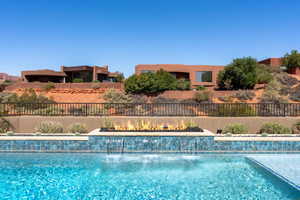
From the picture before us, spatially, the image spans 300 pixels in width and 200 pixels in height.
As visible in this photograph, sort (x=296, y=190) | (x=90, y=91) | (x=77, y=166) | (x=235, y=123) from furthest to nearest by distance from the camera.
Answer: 1. (x=90, y=91)
2. (x=235, y=123)
3. (x=77, y=166)
4. (x=296, y=190)

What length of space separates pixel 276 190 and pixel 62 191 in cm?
438

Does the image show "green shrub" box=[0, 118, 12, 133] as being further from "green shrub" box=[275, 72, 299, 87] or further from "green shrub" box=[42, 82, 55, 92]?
"green shrub" box=[275, 72, 299, 87]

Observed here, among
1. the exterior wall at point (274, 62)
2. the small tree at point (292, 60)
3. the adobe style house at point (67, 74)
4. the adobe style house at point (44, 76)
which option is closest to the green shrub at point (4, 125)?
the adobe style house at point (67, 74)

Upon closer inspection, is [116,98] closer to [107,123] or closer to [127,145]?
[107,123]

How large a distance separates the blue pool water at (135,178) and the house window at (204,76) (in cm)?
3410

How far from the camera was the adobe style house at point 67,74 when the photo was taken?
1642 inches

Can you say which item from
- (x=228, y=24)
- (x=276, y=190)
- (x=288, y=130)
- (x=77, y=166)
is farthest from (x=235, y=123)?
(x=228, y=24)

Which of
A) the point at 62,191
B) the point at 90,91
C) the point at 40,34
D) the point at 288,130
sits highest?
the point at 40,34

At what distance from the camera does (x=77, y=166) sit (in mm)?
7172

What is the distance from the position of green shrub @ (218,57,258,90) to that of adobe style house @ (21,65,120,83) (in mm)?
22091

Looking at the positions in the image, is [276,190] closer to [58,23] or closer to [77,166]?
[77,166]

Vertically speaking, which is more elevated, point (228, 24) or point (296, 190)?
point (228, 24)

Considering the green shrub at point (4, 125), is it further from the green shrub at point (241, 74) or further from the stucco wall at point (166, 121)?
the green shrub at point (241, 74)

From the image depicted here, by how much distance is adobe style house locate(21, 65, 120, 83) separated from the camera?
4172 cm
